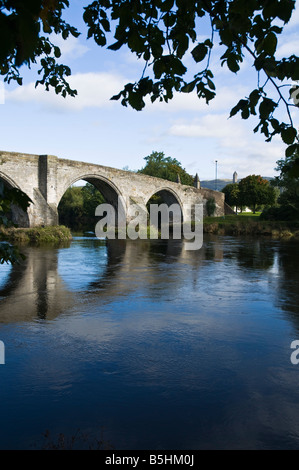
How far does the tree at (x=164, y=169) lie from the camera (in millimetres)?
51750

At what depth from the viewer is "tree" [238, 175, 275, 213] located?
59.5 metres

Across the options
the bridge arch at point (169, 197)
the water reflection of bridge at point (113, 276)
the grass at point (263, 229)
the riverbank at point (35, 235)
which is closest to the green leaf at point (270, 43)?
the water reflection of bridge at point (113, 276)

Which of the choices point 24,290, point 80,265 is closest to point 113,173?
point 80,265

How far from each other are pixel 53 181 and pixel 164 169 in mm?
27935

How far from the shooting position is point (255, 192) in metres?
59.7

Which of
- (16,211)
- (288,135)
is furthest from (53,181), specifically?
(288,135)

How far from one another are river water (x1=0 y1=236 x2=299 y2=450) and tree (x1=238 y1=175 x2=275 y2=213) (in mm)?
51168

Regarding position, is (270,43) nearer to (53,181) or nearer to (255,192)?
(53,181)

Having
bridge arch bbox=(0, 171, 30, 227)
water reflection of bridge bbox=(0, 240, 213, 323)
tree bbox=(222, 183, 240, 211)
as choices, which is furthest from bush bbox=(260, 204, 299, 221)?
tree bbox=(222, 183, 240, 211)

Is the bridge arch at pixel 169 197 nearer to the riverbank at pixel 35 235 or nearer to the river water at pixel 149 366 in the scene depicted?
the riverbank at pixel 35 235

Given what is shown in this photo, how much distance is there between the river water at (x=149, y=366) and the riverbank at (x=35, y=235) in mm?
11389

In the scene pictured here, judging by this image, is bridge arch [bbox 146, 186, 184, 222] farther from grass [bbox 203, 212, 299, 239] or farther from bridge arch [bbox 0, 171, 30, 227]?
bridge arch [bbox 0, 171, 30, 227]
